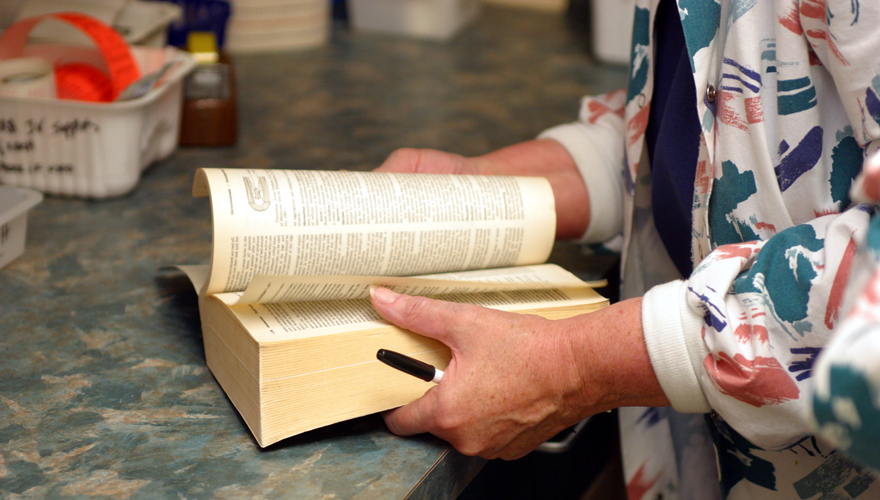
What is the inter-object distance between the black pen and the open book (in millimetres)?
20

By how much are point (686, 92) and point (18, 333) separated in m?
0.59

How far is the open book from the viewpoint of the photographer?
0.45m

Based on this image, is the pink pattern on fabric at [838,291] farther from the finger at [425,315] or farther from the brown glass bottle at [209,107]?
the brown glass bottle at [209,107]

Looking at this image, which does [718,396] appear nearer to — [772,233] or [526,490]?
[772,233]

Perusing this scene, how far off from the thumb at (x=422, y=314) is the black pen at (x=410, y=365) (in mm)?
24

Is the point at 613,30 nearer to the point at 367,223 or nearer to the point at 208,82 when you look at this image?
the point at 208,82

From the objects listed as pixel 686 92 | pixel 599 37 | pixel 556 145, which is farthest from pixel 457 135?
pixel 599 37

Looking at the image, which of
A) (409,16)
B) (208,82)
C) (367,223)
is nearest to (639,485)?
(367,223)

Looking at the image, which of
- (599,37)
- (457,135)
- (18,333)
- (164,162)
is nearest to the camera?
(18,333)

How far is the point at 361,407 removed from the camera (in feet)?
1.54

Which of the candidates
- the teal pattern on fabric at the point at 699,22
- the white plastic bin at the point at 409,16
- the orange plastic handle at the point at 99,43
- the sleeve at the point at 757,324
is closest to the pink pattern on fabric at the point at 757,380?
the sleeve at the point at 757,324

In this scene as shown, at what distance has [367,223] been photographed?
508 mm

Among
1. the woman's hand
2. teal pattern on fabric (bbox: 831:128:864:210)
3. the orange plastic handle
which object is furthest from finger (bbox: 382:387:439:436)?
the orange plastic handle

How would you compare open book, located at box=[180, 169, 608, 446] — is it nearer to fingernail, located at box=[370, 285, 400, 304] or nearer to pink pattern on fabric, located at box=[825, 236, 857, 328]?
fingernail, located at box=[370, 285, 400, 304]
